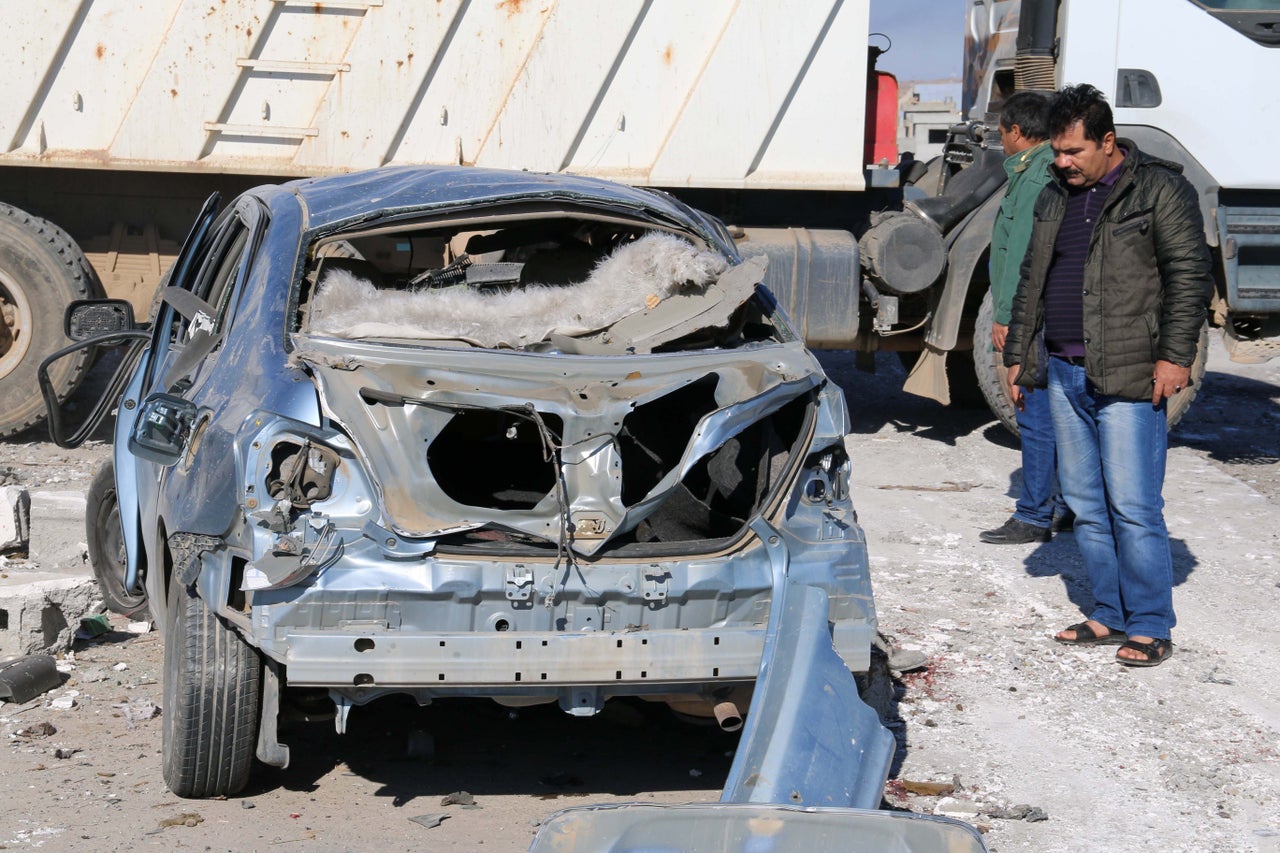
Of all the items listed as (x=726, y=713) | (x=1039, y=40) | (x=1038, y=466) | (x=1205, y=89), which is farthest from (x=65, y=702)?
(x=1205, y=89)

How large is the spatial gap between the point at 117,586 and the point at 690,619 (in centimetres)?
281

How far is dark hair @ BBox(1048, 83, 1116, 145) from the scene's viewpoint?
492 centimetres

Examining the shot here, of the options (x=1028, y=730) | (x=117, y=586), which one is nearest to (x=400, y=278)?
(x=117, y=586)

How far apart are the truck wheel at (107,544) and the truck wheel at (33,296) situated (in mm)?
3091

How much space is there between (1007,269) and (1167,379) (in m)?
→ 1.38

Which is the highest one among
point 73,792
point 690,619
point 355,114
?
point 355,114

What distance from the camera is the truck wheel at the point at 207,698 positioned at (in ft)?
11.9

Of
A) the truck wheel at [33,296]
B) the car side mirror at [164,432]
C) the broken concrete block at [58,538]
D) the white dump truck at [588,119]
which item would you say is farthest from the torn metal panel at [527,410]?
the truck wheel at [33,296]

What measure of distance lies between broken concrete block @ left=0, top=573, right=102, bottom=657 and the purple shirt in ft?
12.2

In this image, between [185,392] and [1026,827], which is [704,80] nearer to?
[185,392]

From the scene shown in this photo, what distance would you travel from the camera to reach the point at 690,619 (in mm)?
3621

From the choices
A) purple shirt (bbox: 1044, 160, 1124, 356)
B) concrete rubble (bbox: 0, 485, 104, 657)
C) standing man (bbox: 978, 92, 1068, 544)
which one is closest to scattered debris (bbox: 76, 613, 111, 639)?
concrete rubble (bbox: 0, 485, 104, 657)

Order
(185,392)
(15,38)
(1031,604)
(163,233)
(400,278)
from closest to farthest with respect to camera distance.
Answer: (185,392) → (400,278) → (1031,604) → (15,38) → (163,233)

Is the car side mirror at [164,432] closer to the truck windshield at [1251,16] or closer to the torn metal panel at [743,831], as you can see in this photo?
the torn metal panel at [743,831]
